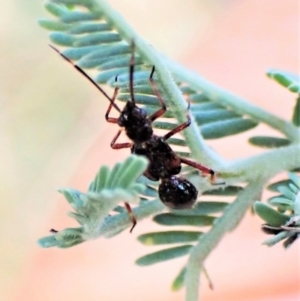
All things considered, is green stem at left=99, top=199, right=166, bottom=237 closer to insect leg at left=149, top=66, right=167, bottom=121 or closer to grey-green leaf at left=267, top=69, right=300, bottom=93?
insect leg at left=149, top=66, right=167, bottom=121

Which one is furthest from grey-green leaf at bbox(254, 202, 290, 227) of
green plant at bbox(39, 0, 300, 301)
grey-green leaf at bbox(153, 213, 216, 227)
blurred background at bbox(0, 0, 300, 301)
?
blurred background at bbox(0, 0, 300, 301)

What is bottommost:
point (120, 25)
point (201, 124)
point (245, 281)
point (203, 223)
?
point (245, 281)

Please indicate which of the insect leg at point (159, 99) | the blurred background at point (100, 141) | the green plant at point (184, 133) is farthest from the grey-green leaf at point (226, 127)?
the blurred background at point (100, 141)

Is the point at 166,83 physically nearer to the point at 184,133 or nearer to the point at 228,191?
the point at 184,133

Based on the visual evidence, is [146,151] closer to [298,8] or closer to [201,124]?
[201,124]

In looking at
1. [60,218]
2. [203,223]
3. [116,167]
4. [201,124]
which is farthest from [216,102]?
[60,218]

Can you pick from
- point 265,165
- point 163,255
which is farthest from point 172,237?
point 265,165

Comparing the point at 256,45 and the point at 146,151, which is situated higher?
the point at 256,45
